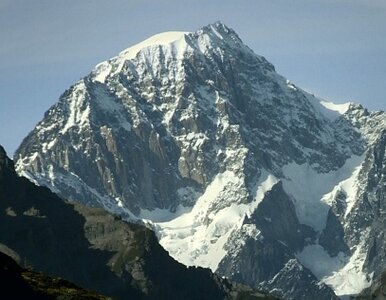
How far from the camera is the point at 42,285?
154 metres

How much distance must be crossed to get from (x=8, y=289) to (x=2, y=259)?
323cm

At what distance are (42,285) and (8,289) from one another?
30.0ft

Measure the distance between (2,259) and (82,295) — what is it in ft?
29.7

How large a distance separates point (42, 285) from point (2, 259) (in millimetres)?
7944

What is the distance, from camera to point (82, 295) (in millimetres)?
152125

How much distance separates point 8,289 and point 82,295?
9.27 metres

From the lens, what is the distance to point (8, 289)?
14500cm

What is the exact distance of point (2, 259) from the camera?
147000 mm
